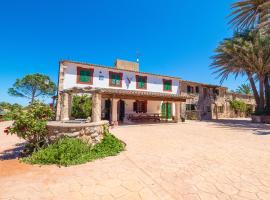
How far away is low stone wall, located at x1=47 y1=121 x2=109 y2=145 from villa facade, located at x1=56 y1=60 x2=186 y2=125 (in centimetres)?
629

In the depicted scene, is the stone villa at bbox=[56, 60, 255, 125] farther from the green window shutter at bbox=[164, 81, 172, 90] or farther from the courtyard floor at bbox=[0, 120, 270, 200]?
the courtyard floor at bbox=[0, 120, 270, 200]

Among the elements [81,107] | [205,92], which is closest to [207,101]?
[205,92]

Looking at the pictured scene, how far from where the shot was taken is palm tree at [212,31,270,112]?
19688 mm

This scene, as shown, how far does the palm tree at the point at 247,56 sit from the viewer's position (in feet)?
64.6

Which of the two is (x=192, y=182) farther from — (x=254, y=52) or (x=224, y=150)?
(x=254, y=52)

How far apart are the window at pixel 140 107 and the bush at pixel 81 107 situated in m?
5.67

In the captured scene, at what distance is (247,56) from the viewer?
2008 centimetres

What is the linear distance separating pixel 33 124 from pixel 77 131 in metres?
1.59

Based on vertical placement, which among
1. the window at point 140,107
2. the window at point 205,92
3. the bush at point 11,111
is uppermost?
the window at point 205,92

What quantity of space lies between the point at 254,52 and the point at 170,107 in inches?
444

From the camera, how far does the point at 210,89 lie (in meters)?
28.2

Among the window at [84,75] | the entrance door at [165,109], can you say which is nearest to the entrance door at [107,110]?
the window at [84,75]

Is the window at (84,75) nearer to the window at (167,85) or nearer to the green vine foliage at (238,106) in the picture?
the window at (167,85)

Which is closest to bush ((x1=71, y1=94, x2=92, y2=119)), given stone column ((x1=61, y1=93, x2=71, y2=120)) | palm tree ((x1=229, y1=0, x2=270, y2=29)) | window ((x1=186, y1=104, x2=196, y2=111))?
stone column ((x1=61, y1=93, x2=71, y2=120))
